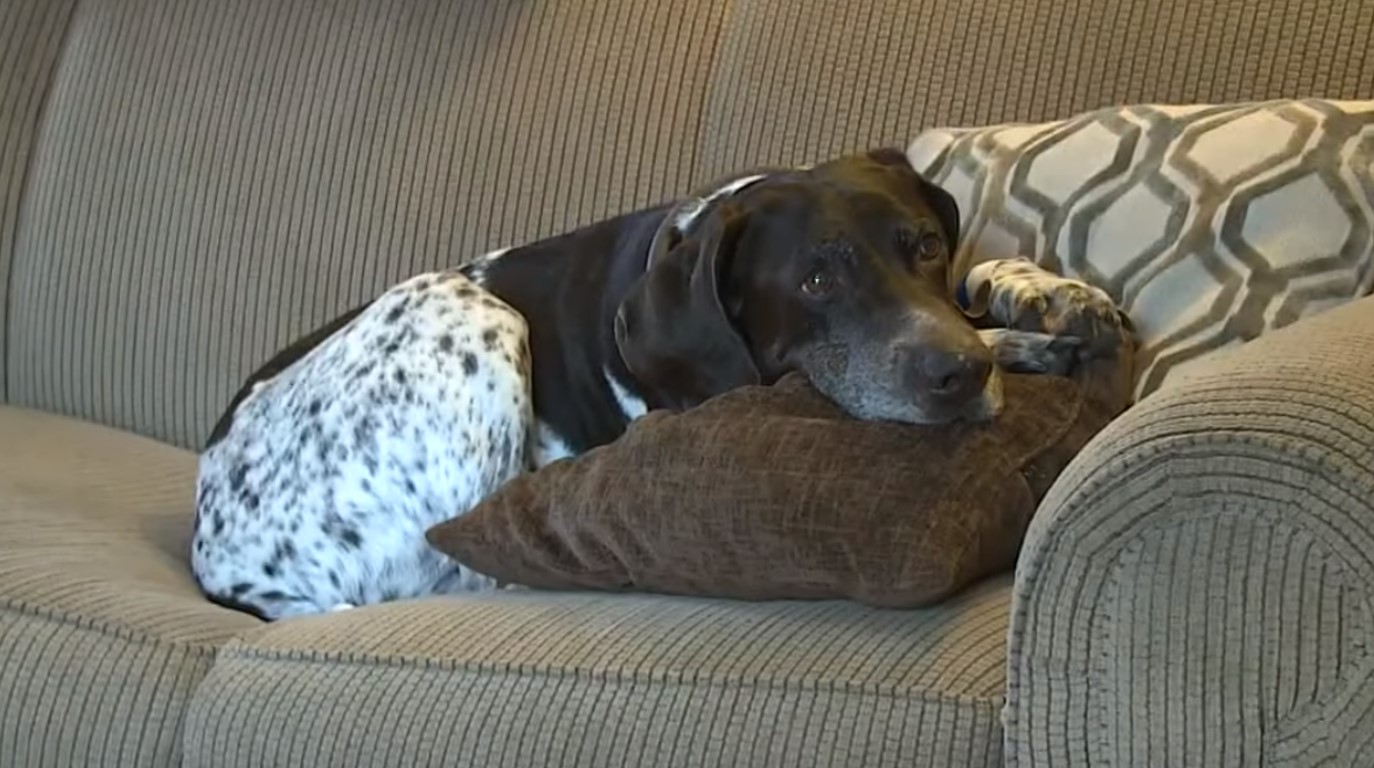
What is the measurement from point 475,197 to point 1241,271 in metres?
1.11

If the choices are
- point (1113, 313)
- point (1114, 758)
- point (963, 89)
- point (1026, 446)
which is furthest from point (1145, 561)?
point (963, 89)

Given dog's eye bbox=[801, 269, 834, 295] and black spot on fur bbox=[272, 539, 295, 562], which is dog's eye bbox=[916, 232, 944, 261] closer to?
dog's eye bbox=[801, 269, 834, 295]

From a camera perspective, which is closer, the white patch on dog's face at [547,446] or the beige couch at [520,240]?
the beige couch at [520,240]

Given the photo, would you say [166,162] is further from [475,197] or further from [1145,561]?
[1145,561]

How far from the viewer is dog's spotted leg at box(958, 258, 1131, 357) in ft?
5.82

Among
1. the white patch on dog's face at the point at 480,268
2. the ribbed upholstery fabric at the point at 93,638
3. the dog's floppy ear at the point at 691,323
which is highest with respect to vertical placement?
the dog's floppy ear at the point at 691,323

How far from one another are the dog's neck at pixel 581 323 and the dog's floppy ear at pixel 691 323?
6.0 inches

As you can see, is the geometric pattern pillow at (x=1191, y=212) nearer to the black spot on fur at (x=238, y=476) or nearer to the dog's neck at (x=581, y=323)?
the dog's neck at (x=581, y=323)

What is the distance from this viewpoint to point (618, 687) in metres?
1.52

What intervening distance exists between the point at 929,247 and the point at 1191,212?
0.84 feet

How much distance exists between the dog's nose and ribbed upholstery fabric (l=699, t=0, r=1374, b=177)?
688 millimetres

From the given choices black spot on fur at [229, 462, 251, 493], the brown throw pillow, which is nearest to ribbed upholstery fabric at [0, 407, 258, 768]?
black spot on fur at [229, 462, 251, 493]

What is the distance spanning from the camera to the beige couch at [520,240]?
129 cm

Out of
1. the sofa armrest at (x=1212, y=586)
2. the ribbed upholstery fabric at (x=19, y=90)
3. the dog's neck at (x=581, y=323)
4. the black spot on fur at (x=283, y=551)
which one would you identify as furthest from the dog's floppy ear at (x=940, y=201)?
the ribbed upholstery fabric at (x=19, y=90)
